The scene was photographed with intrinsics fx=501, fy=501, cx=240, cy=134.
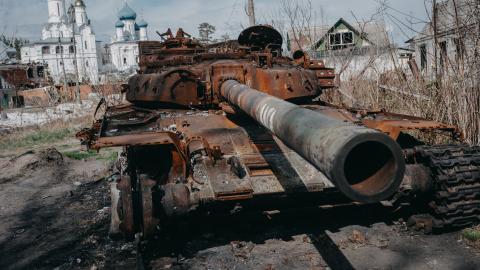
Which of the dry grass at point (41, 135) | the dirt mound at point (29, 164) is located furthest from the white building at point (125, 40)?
the dirt mound at point (29, 164)

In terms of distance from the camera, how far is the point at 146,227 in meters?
4.58

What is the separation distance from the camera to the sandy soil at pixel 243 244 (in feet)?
15.2

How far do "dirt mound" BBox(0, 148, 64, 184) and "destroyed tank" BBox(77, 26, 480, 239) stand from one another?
4264 mm

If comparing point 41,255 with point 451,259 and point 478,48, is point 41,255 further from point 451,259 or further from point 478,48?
point 478,48

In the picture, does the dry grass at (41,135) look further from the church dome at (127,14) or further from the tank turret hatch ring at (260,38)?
the church dome at (127,14)

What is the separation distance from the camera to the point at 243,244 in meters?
5.16

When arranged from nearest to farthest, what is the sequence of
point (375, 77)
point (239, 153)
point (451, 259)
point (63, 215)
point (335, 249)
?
point (451, 259) → point (335, 249) → point (239, 153) → point (63, 215) → point (375, 77)

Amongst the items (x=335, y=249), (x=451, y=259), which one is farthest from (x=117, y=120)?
(x=451, y=259)

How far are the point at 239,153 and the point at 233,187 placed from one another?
2.17 feet

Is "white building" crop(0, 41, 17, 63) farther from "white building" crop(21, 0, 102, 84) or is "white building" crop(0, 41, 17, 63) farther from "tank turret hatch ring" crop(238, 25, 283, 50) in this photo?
"tank turret hatch ring" crop(238, 25, 283, 50)

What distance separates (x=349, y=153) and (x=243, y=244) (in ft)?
10.7

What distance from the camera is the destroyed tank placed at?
4656 millimetres

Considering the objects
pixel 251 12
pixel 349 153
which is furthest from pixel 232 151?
pixel 251 12

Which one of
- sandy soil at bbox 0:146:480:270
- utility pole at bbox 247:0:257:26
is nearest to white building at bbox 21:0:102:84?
utility pole at bbox 247:0:257:26
